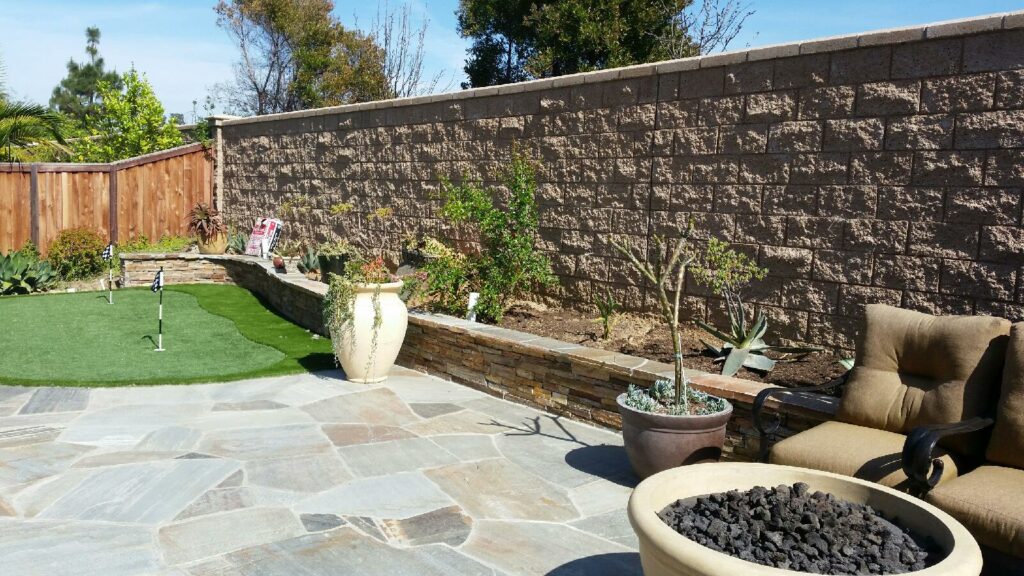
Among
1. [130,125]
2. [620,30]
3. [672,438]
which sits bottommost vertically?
[672,438]

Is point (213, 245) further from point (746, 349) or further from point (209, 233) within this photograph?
point (746, 349)

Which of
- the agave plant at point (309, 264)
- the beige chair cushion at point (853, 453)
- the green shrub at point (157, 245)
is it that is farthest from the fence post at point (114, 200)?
the beige chair cushion at point (853, 453)

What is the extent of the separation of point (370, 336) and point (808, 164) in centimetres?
385

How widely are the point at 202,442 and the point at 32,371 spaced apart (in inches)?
111

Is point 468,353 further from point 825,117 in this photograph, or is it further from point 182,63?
point 182,63

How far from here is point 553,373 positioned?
241 inches

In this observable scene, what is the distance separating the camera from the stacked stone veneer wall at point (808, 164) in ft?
16.5

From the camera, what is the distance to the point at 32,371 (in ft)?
23.0

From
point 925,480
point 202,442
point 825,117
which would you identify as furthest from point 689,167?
point 202,442

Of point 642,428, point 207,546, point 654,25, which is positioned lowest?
point 207,546

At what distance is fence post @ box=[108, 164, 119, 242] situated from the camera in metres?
14.0

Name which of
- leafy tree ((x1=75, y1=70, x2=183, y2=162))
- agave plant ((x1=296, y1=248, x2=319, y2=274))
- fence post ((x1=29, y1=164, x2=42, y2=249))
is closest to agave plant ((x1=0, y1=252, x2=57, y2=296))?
fence post ((x1=29, y1=164, x2=42, y2=249))

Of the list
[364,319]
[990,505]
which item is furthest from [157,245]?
[990,505]

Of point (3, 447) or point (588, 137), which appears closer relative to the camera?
point (3, 447)
